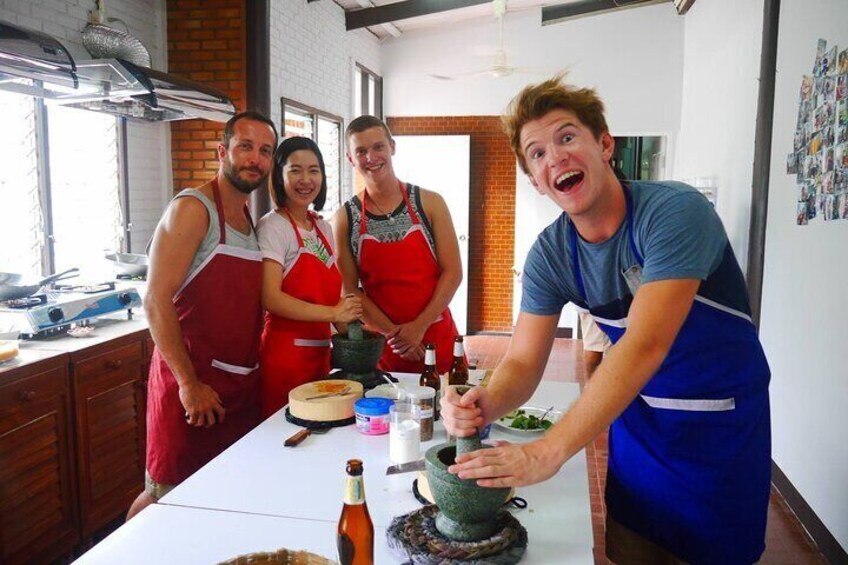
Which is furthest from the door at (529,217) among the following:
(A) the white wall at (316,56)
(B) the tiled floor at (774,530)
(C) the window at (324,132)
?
(B) the tiled floor at (774,530)

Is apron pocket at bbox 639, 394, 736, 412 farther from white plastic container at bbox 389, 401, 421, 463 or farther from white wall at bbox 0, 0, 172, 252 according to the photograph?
white wall at bbox 0, 0, 172, 252

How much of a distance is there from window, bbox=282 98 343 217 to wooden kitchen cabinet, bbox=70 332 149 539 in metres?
2.76

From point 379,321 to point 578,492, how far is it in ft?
4.35

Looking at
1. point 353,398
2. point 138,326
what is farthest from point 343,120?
point 353,398

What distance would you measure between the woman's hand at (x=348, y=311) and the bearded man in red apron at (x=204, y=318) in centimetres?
32

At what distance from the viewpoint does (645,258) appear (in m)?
1.42

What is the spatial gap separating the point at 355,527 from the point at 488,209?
274 inches

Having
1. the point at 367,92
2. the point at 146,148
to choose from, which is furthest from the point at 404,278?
the point at 367,92

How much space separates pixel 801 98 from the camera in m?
3.30

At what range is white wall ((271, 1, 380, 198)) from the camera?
521 cm

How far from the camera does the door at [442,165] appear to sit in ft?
25.0

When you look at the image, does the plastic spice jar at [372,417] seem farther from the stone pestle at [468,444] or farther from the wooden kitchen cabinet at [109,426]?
the wooden kitchen cabinet at [109,426]

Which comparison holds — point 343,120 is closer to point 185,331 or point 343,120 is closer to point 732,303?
point 185,331

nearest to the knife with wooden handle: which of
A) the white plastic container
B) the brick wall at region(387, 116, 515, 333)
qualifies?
the white plastic container
